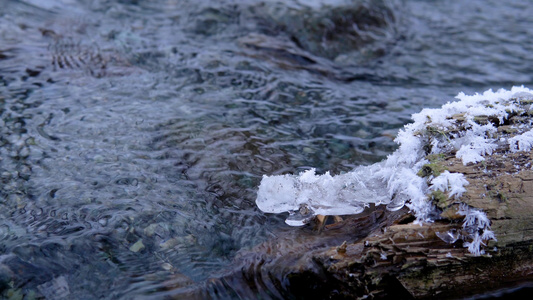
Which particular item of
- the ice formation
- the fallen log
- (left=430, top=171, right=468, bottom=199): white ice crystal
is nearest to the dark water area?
the ice formation

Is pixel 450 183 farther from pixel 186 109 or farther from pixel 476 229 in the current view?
pixel 186 109

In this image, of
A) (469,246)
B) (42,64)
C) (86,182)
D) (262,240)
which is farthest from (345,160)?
(42,64)

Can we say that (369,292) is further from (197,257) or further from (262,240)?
(197,257)

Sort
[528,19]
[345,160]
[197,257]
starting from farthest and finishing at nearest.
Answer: [528,19] → [345,160] → [197,257]

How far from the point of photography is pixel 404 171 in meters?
2.68

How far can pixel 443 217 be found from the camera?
7.71ft

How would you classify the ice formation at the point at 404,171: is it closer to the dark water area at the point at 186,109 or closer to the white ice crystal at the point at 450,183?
the white ice crystal at the point at 450,183

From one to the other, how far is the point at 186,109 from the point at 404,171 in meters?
2.15

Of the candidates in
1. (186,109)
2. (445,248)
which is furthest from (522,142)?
(186,109)

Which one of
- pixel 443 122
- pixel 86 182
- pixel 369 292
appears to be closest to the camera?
pixel 369 292

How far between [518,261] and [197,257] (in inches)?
69.7

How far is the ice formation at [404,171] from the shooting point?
104 inches

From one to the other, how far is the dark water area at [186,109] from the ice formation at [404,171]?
8.0 inches

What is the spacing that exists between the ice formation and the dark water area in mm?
202
